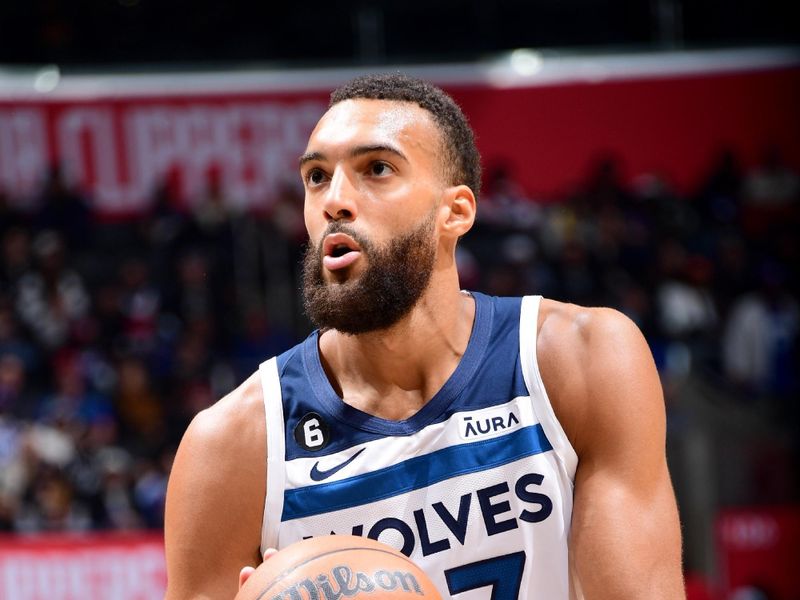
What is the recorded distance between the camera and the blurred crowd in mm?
10266

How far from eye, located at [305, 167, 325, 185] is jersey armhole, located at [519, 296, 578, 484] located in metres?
0.59

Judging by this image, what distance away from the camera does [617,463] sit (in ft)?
8.94

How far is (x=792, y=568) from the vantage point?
28.5 ft

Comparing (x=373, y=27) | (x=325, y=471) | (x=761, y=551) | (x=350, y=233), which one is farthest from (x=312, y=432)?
(x=373, y=27)

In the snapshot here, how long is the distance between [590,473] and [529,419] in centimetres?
18

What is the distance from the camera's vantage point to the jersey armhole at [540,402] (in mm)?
2777

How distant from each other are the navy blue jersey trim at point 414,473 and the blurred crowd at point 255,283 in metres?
7.05

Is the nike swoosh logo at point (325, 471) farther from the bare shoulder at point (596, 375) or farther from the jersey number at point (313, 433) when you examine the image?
the bare shoulder at point (596, 375)

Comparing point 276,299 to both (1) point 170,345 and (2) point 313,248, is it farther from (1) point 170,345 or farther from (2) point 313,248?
(2) point 313,248

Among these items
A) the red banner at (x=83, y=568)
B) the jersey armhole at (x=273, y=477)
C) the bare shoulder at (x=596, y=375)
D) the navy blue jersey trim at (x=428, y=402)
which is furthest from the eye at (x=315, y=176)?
the red banner at (x=83, y=568)

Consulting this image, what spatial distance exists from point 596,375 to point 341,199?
2.30ft

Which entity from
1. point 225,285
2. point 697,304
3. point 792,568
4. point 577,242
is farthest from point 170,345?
point 792,568

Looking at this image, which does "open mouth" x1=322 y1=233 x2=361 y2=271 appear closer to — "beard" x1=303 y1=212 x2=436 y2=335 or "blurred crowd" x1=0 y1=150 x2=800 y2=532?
"beard" x1=303 y1=212 x2=436 y2=335

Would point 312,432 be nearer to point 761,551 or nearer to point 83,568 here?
point 83,568
